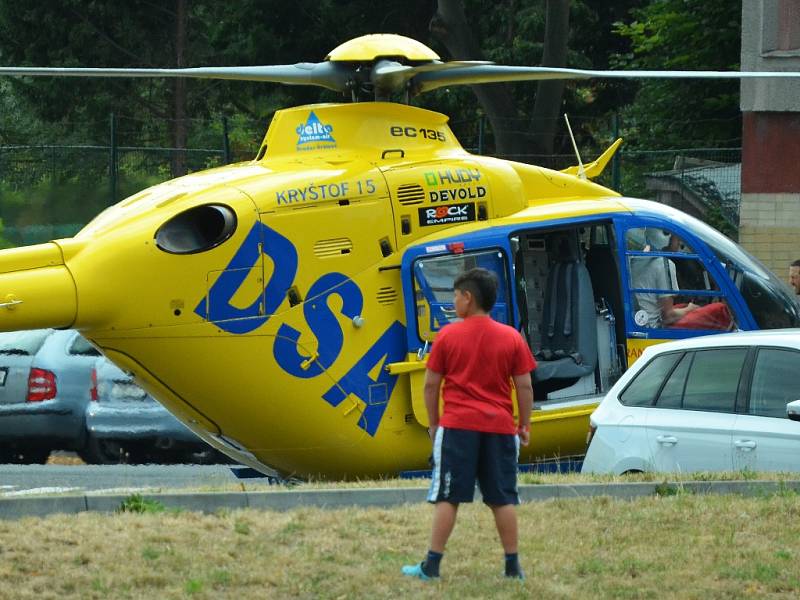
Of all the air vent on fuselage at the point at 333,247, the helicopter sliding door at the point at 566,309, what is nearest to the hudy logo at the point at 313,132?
the air vent on fuselage at the point at 333,247

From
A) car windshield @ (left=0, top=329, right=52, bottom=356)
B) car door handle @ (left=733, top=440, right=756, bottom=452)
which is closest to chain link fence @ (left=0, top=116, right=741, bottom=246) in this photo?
car windshield @ (left=0, top=329, right=52, bottom=356)

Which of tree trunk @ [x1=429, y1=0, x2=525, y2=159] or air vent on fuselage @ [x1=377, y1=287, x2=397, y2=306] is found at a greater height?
tree trunk @ [x1=429, y1=0, x2=525, y2=159]

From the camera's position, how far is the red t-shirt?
7.38 meters

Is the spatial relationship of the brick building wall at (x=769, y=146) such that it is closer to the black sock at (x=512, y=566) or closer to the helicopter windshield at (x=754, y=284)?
the helicopter windshield at (x=754, y=284)

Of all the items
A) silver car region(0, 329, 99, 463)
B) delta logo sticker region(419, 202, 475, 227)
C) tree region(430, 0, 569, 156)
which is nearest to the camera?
delta logo sticker region(419, 202, 475, 227)

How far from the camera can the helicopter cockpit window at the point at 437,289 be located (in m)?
12.3

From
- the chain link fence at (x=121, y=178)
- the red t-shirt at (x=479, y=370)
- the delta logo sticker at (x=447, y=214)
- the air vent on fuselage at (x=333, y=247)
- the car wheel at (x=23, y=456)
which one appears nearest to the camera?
the red t-shirt at (x=479, y=370)

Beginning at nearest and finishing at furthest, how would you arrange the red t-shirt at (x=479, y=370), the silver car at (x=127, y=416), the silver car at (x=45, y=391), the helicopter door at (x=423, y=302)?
the red t-shirt at (x=479, y=370)
the helicopter door at (x=423, y=302)
the silver car at (x=127, y=416)
the silver car at (x=45, y=391)

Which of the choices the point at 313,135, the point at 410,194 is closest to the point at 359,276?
the point at 410,194

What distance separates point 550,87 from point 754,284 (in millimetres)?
15392

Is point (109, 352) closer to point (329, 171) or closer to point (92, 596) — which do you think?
point (329, 171)

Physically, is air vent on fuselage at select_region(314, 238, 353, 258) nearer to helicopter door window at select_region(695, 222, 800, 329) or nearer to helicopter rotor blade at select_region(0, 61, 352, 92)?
helicopter rotor blade at select_region(0, 61, 352, 92)

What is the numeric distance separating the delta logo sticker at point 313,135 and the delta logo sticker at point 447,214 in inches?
40.9

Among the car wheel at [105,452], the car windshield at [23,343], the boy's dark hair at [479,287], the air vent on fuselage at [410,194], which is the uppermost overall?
the air vent on fuselage at [410,194]
